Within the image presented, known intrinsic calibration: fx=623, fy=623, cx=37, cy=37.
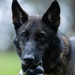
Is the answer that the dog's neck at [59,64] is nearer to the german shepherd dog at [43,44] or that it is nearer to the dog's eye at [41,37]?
the german shepherd dog at [43,44]

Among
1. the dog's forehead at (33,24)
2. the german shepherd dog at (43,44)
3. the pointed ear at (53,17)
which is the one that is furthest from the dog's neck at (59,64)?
the dog's forehead at (33,24)

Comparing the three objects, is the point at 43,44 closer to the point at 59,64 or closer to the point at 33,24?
the point at 33,24

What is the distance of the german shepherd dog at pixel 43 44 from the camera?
10.4m

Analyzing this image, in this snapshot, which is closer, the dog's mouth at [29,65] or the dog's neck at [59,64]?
the dog's mouth at [29,65]

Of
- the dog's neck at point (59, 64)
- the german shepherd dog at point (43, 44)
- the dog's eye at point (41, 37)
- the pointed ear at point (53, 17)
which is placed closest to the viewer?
the german shepherd dog at point (43, 44)

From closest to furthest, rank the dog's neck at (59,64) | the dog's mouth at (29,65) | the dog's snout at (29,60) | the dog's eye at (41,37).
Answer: the dog's snout at (29,60), the dog's mouth at (29,65), the dog's eye at (41,37), the dog's neck at (59,64)

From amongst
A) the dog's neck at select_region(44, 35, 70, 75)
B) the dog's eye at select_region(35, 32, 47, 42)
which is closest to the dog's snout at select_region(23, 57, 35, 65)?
the dog's eye at select_region(35, 32, 47, 42)

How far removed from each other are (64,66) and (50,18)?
920 millimetres

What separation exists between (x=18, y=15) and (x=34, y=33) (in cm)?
69

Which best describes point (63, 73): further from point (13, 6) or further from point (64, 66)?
point (13, 6)

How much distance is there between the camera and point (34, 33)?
10.6 m

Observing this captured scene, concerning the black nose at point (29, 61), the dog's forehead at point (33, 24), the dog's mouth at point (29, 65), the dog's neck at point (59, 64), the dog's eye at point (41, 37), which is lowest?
the dog's neck at point (59, 64)

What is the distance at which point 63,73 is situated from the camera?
36.4ft

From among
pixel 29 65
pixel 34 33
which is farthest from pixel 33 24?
pixel 29 65
